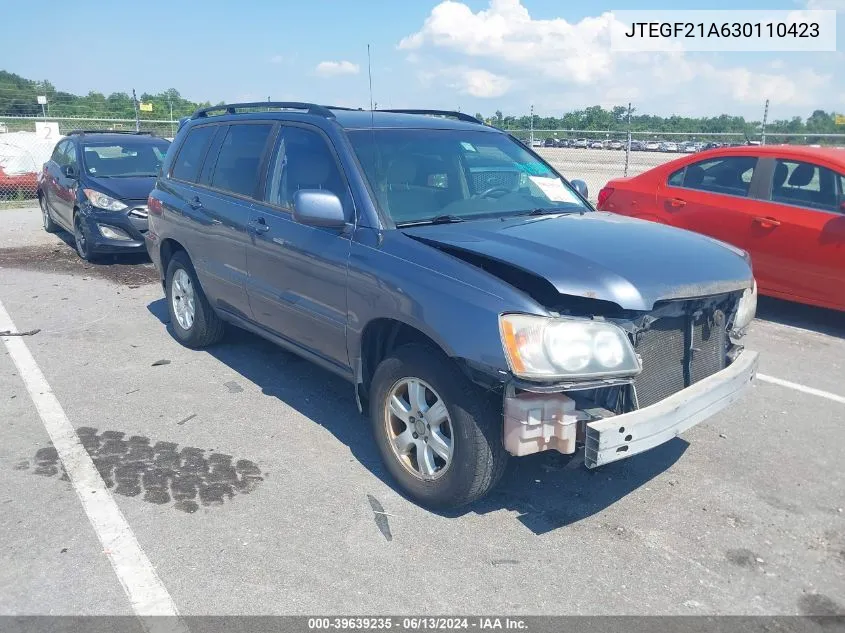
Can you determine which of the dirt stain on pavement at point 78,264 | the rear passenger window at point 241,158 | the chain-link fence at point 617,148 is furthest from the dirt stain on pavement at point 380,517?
the chain-link fence at point 617,148

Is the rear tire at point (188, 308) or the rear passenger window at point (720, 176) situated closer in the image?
the rear tire at point (188, 308)

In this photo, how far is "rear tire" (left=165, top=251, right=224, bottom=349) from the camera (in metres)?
5.89

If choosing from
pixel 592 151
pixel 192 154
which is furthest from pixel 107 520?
pixel 592 151

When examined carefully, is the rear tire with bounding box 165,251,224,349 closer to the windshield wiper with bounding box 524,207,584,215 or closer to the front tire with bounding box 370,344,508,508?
the front tire with bounding box 370,344,508,508

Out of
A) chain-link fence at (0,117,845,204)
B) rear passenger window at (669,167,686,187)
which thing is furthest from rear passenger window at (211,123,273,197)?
chain-link fence at (0,117,845,204)

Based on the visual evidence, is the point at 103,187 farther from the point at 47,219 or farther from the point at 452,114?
A: the point at 452,114

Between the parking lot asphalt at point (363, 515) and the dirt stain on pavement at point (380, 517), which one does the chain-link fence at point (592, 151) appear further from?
the dirt stain on pavement at point (380, 517)

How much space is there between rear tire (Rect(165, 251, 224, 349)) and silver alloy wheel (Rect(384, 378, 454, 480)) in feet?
8.73

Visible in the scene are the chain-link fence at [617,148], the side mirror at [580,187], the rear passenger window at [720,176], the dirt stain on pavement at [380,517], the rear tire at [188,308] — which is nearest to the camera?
the dirt stain on pavement at [380,517]

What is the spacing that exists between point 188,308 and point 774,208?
5.50m

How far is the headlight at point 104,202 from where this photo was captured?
941 centimetres

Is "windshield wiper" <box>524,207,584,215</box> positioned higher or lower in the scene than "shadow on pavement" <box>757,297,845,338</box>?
higher

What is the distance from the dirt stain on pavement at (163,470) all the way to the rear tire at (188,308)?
63.0 inches

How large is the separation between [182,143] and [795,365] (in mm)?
5400
